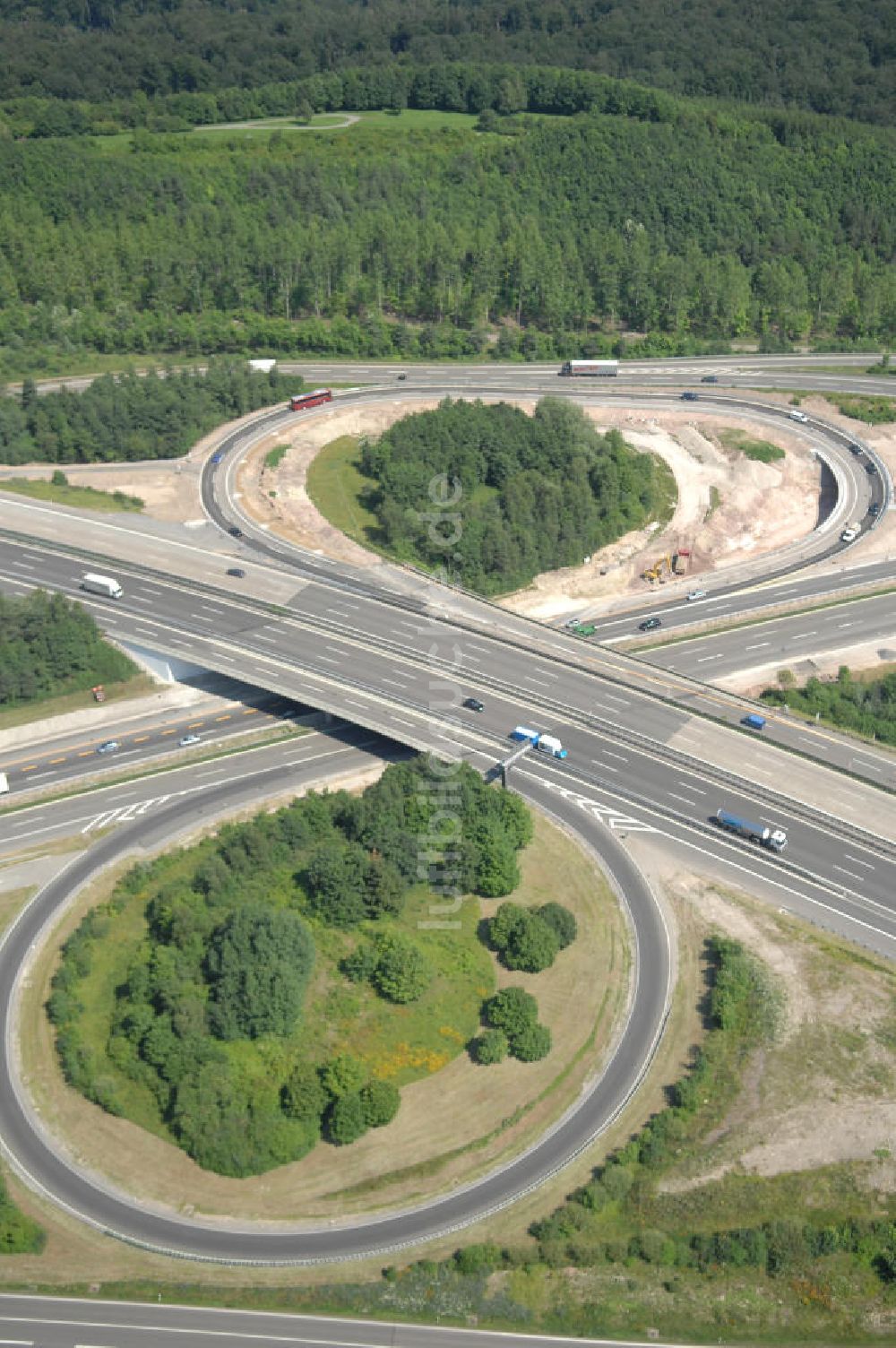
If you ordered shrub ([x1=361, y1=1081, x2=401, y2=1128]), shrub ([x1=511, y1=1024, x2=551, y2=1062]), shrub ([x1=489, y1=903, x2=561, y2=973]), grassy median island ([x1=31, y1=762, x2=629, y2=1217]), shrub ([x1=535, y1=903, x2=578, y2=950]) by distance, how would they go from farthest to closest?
shrub ([x1=535, y1=903, x2=578, y2=950]) → shrub ([x1=489, y1=903, x2=561, y2=973]) → shrub ([x1=511, y1=1024, x2=551, y2=1062]) → shrub ([x1=361, y1=1081, x2=401, y2=1128]) → grassy median island ([x1=31, y1=762, x2=629, y2=1217])

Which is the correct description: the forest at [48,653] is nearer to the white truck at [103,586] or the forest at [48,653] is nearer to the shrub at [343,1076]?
the white truck at [103,586]

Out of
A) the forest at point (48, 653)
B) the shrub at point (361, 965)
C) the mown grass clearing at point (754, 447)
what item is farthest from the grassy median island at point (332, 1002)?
the mown grass clearing at point (754, 447)

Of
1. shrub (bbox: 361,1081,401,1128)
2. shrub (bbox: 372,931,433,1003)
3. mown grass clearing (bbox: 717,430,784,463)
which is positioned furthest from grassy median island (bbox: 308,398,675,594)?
shrub (bbox: 361,1081,401,1128)

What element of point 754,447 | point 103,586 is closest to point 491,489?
point 754,447

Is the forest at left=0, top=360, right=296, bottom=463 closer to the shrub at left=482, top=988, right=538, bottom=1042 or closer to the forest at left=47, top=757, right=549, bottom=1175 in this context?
the forest at left=47, top=757, right=549, bottom=1175

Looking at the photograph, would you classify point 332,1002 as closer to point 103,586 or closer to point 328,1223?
point 328,1223

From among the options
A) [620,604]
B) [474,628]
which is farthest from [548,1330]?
[620,604]
